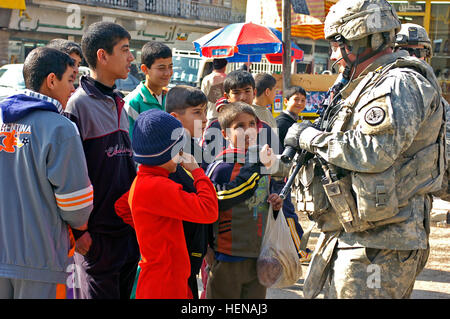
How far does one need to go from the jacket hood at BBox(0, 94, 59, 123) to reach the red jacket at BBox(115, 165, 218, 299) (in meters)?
0.60

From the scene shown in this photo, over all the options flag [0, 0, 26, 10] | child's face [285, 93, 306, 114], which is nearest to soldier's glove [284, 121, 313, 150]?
child's face [285, 93, 306, 114]

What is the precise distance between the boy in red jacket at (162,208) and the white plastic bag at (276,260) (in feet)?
2.01

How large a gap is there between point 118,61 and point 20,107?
36.2 inches

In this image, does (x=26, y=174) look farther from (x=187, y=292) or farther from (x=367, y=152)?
(x=367, y=152)

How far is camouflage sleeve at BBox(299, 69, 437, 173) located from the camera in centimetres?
289

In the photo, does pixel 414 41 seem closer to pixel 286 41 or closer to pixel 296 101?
pixel 296 101

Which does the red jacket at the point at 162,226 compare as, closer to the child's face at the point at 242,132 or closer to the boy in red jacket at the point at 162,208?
the boy in red jacket at the point at 162,208

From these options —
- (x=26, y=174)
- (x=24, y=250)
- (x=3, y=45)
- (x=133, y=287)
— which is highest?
(x=3, y=45)

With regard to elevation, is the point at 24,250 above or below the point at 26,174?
below

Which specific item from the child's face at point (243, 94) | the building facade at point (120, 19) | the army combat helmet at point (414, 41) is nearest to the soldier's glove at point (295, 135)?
the army combat helmet at point (414, 41)

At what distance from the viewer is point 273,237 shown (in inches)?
142

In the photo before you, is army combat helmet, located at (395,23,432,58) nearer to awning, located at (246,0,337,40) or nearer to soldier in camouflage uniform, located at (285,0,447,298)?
soldier in camouflage uniform, located at (285,0,447,298)
